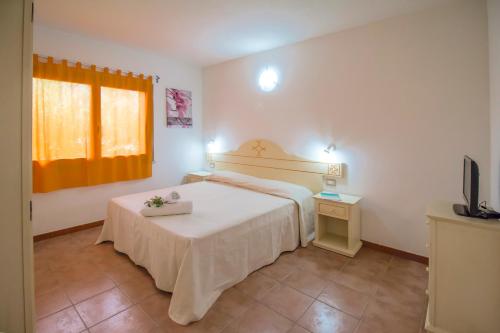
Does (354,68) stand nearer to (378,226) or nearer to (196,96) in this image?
(378,226)

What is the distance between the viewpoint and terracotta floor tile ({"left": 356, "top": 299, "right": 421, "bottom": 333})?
1.76 m

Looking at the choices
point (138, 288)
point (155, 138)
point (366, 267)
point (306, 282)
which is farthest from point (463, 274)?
point (155, 138)

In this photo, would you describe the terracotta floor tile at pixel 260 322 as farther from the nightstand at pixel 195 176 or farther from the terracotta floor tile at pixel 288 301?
the nightstand at pixel 195 176

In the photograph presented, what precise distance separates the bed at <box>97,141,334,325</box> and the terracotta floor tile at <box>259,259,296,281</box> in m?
0.06

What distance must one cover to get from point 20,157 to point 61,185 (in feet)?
8.22

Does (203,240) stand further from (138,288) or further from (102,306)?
(102,306)

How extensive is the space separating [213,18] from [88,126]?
2.22 meters

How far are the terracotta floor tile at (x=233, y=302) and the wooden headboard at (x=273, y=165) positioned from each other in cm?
179

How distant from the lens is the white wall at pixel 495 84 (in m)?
1.85

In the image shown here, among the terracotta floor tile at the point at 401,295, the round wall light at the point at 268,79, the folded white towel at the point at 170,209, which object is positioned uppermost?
the round wall light at the point at 268,79

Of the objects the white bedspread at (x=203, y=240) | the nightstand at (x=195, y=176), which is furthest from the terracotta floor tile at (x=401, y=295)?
the nightstand at (x=195, y=176)

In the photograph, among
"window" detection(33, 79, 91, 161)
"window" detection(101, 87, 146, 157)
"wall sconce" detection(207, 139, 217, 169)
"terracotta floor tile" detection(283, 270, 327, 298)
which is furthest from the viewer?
"wall sconce" detection(207, 139, 217, 169)

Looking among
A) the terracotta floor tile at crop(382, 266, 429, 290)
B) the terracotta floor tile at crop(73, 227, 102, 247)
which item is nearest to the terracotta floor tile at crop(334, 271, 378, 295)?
the terracotta floor tile at crop(382, 266, 429, 290)

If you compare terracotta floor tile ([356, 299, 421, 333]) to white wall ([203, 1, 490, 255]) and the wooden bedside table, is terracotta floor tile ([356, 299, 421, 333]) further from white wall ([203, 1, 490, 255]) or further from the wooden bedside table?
white wall ([203, 1, 490, 255])
